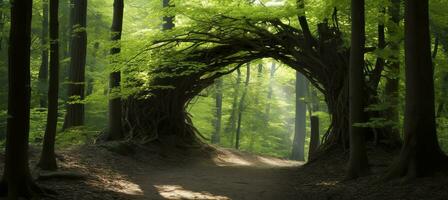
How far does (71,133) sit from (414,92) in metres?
8.67

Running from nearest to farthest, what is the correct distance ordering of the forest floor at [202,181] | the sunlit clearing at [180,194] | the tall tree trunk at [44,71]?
the forest floor at [202,181], the sunlit clearing at [180,194], the tall tree trunk at [44,71]

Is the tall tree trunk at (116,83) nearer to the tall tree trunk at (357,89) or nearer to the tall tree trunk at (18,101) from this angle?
the tall tree trunk at (18,101)

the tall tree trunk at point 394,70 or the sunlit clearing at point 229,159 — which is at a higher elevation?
the tall tree trunk at point 394,70

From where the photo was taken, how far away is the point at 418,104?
715 centimetres

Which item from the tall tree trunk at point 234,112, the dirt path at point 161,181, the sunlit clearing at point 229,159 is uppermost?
the tall tree trunk at point 234,112

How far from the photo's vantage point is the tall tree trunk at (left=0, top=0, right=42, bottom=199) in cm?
575

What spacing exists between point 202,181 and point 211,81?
274 inches

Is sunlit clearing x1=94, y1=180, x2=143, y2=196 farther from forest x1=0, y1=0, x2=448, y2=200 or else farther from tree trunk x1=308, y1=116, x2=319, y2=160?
tree trunk x1=308, y1=116, x2=319, y2=160

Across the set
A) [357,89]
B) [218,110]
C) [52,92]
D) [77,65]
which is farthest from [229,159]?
[52,92]

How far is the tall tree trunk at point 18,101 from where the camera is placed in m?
5.75

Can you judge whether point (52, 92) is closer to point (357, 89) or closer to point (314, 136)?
point (357, 89)

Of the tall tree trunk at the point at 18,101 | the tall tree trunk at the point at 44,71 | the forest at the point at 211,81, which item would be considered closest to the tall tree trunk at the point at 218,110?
the forest at the point at 211,81

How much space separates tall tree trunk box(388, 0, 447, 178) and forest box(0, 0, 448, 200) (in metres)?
0.02

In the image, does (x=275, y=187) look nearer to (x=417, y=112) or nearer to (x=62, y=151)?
(x=417, y=112)
